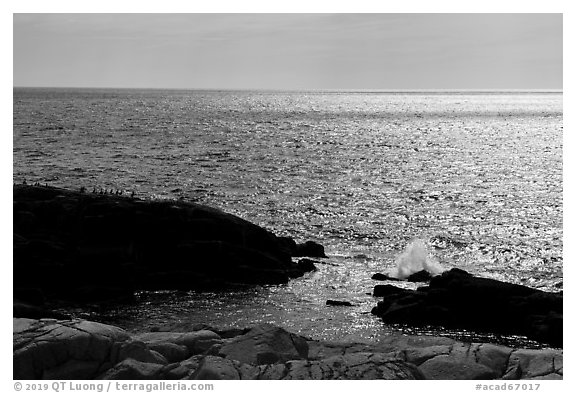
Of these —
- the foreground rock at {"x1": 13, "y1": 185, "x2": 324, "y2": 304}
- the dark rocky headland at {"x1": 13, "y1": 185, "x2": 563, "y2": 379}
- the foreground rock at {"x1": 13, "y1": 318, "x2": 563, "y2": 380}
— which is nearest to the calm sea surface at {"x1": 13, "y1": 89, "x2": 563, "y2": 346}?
the foreground rock at {"x1": 13, "y1": 185, "x2": 324, "y2": 304}

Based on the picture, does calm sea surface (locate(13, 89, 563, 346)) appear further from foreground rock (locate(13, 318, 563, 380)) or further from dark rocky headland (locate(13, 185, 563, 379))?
foreground rock (locate(13, 318, 563, 380))

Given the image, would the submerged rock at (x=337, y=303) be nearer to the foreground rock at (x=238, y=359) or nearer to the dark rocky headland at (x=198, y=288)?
the dark rocky headland at (x=198, y=288)

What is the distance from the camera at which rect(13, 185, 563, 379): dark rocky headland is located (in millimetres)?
14766

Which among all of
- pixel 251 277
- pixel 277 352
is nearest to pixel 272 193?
pixel 251 277

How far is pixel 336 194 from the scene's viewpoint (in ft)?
194

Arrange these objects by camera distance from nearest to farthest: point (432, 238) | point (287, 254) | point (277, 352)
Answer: point (277, 352) < point (287, 254) < point (432, 238)

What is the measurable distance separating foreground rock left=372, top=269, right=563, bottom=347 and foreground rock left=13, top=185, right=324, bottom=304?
23.9 feet

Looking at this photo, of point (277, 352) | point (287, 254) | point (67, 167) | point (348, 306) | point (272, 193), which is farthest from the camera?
point (67, 167)

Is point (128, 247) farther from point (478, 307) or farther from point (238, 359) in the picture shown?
point (238, 359)

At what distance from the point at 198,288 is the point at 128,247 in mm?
3931

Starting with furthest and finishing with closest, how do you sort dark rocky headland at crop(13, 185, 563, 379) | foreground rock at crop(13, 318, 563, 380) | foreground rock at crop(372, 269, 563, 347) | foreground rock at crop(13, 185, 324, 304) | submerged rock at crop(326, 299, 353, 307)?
foreground rock at crop(13, 185, 324, 304) < submerged rock at crop(326, 299, 353, 307) < foreground rock at crop(372, 269, 563, 347) < dark rocky headland at crop(13, 185, 563, 379) < foreground rock at crop(13, 318, 563, 380)
